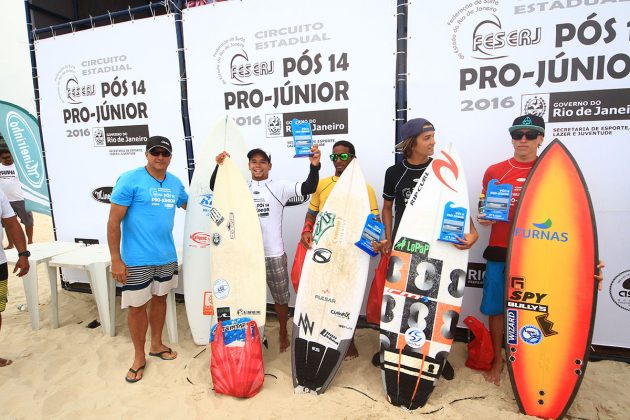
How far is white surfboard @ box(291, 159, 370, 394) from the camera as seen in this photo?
215cm

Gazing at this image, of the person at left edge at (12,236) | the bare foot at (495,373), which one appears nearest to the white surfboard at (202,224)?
the person at left edge at (12,236)

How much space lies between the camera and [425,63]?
2.52m

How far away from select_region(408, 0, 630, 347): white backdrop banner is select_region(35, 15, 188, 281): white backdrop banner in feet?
7.26

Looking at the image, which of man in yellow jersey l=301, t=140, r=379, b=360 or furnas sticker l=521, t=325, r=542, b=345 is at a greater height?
man in yellow jersey l=301, t=140, r=379, b=360

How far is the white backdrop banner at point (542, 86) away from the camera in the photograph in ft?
7.36

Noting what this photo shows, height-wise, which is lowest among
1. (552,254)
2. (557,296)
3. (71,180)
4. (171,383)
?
(171,383)

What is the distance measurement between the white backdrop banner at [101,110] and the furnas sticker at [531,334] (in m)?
2.90

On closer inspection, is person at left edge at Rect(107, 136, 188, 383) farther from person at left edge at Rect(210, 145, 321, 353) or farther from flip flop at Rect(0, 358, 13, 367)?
flip flop at Rect(0, 358, 13, 367)

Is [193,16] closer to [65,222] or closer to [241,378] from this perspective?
[65,222]

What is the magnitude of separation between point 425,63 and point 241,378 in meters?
2.44

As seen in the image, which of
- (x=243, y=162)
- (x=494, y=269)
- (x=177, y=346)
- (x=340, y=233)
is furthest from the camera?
(x=243, y=162)

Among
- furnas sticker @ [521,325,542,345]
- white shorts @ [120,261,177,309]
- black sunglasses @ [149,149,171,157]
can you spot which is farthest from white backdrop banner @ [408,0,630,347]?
white shorts @ [120,261,177,309]

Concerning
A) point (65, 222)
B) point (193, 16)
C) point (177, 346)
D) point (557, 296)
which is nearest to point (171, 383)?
point (177, 346)

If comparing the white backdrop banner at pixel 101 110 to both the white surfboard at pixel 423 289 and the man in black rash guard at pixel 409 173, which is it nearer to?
the man in black rash guard at pixel 409 173
